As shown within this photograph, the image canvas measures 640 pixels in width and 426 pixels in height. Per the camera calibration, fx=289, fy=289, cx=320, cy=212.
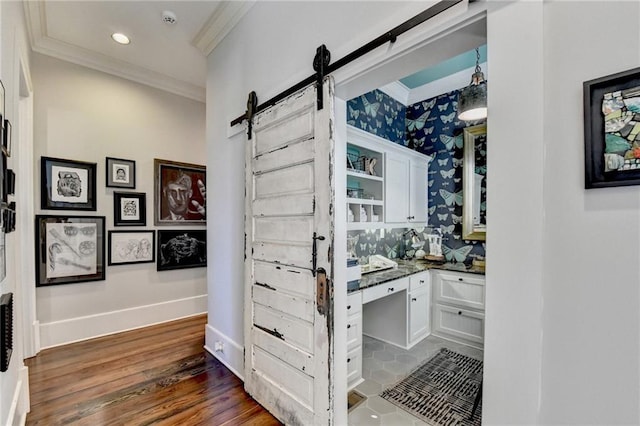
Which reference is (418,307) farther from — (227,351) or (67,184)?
(67,184)

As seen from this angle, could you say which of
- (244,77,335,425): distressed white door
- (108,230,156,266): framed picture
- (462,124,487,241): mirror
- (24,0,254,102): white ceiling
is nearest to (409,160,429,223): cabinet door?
(462,124,487,241): mirror

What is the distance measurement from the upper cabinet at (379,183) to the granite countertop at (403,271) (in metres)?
0.51

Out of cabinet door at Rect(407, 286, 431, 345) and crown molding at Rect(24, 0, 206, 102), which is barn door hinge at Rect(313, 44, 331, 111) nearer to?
cabinet door at Rect(407, 286, 431, 345)

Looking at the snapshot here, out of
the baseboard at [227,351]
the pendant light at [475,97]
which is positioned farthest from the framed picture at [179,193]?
the pendant light at [475,97]

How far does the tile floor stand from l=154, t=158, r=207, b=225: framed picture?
2836 mm

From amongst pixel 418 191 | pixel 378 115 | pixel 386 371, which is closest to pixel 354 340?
pixel 386 371

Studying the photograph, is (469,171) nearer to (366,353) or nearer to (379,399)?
(366,353)

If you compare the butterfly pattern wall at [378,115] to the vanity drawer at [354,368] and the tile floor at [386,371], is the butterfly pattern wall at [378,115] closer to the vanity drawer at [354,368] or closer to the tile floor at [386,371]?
the vanity drawer at [354,368]

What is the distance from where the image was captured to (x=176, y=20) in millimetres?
2650

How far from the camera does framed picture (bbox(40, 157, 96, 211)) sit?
2984 millimetres

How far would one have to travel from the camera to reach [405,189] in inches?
141

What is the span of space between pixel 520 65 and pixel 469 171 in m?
2.85

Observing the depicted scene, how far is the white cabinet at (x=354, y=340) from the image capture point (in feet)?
7.87

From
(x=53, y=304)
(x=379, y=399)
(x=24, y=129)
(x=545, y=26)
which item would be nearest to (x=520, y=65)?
(x=545, y=26)
